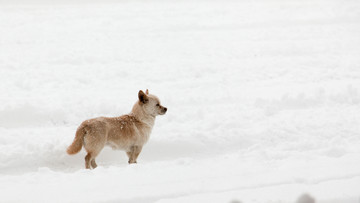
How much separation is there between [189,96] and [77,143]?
378 centimetres

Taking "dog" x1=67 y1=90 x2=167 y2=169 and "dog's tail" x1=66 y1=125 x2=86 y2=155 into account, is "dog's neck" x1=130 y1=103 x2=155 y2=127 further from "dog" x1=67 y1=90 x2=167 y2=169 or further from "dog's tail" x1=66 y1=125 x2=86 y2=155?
A: "dog's tail" x1=66 y1=125 x2=86 y2=155

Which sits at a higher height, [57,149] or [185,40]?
[185,40]

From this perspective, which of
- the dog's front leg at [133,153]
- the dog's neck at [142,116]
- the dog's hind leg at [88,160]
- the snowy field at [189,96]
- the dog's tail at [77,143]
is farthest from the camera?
the dog's neck at [142,116]

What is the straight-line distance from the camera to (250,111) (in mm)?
9250

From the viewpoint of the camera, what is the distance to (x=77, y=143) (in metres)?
6.61

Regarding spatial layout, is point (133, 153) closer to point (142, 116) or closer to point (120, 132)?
point (120, 132)

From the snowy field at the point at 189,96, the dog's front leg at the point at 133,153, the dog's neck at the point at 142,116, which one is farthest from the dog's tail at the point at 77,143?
the dog's neck at the point at 142,116

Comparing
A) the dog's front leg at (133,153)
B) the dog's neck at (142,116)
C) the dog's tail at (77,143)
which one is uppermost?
the dog's neck at (142,116)

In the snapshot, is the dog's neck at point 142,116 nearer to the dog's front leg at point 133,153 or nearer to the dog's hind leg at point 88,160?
the dog's front leg at point 133,153

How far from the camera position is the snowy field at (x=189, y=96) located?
571 cm

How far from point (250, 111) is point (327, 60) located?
424 centimetres

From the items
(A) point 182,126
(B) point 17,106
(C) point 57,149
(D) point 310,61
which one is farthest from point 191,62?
(C) point 57,149

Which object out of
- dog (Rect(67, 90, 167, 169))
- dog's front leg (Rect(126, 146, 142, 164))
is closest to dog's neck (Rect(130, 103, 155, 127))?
dog (Rect(67, 90, 167, 169))

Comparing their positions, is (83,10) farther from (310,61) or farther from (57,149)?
(57,149)
